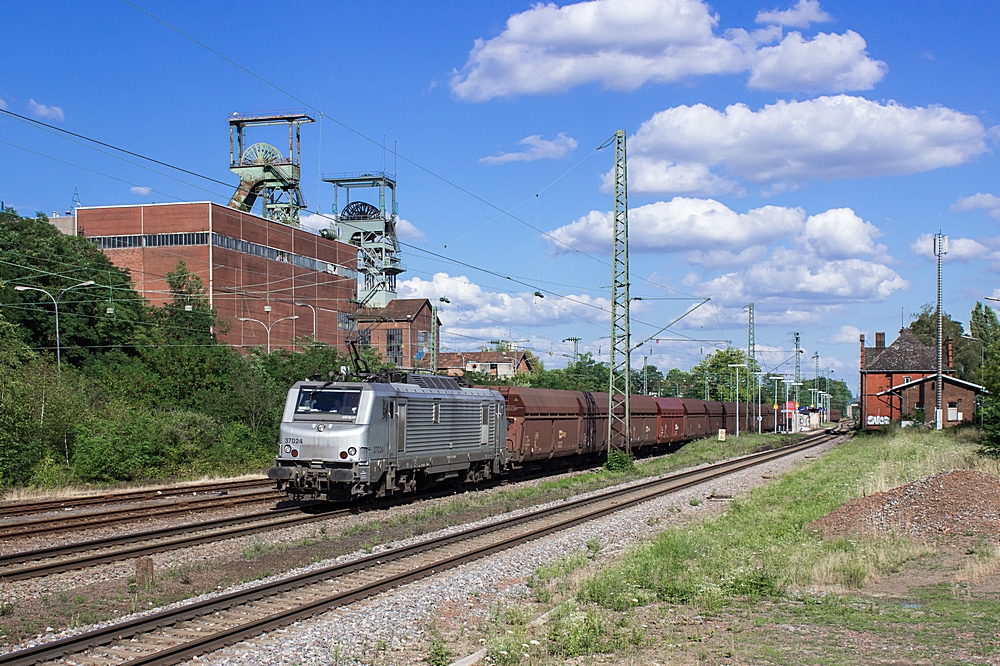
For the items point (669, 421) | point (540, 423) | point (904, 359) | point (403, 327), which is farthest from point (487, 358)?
point (540, 423)

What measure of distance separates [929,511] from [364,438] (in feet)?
40.9

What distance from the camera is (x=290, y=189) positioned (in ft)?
305

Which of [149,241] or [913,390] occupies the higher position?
[149,241]

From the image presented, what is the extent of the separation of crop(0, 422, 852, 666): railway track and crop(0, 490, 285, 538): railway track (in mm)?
7506

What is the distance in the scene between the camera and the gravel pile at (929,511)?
17.5 metres

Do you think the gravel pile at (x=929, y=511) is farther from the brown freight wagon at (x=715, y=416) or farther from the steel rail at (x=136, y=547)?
the brown freight wagon at (x=715, y=416)

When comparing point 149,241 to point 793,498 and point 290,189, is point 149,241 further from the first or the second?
point 793,498

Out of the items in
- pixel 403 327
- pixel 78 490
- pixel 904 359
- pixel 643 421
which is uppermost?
pixel 403 327

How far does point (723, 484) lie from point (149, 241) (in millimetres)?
55420

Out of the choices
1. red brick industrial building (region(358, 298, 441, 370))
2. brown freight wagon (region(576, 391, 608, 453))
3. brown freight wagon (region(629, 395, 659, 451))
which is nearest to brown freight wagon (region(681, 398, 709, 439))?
brown freight wagon (region(629, 395, 659, 451))

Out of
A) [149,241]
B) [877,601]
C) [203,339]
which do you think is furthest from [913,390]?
[877,601]

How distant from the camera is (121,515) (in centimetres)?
2072

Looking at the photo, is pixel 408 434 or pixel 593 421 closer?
pixel 408 434

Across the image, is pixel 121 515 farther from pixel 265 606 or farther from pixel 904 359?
pixel 904 359
